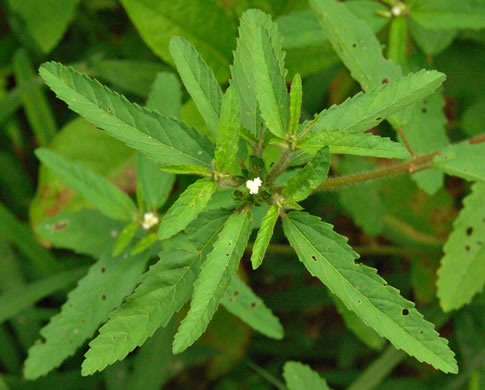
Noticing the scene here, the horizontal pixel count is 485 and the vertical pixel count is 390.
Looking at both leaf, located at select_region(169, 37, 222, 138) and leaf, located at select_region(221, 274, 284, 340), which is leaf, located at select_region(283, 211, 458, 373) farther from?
leaf, located at select_region(221, 274, 284, 340)

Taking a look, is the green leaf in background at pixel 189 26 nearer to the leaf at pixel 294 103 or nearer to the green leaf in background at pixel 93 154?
the green leaf in background at pixel 93 154

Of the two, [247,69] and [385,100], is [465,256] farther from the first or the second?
[247,69]

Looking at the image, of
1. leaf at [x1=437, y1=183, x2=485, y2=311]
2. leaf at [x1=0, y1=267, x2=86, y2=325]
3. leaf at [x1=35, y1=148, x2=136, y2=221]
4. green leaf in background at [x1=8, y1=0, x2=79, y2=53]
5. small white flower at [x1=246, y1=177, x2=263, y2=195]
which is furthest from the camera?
green leaf in background at [x1=8, y1=0, x2=79, y2=53]

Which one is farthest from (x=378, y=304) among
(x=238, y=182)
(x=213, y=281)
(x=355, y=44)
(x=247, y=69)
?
(x=355, y=44)

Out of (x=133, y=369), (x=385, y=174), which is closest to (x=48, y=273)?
(x=133, y=369)

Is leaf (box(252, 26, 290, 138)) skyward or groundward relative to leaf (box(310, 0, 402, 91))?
skyward

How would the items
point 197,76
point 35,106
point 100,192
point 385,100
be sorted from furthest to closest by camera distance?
point 35,106, point 100,192, point 197,76, point 385,100

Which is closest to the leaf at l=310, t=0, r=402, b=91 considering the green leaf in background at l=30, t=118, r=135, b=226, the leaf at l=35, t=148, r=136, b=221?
the leaf at l=35, t=148, r=136, b=221
